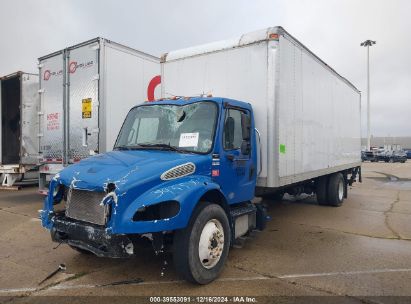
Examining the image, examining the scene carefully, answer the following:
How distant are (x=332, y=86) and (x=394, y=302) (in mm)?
6653

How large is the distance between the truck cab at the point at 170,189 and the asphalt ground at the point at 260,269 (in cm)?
44

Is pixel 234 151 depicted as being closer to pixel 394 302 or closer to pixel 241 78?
pixel 241 78

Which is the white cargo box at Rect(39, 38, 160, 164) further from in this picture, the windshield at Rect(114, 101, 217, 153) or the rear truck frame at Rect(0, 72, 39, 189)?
the windshield at Rect(114, 101, 217, 153)

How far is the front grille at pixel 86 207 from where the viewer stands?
423cm

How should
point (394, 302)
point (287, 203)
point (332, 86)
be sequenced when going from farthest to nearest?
point (287, 203) → point (332, 86) → point (394, 302)

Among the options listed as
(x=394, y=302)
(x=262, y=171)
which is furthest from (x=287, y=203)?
(x=394, y=302)

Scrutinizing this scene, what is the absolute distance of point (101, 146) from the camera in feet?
28.5

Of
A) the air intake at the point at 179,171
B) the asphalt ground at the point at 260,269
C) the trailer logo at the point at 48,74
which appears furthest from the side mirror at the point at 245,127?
the trailer logo at the point at 48,74

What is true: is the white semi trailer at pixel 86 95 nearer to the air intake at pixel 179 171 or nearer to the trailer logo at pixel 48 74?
the trailer logo at pixel 48 74

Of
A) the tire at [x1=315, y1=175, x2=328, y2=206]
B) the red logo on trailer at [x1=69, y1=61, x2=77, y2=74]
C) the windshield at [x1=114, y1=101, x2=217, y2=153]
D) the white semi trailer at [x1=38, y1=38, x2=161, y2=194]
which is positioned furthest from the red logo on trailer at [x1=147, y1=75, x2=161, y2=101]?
the tire at [x1=315, y1=175, x2=328, y2=206]

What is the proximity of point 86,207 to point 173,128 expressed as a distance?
5.66 feet

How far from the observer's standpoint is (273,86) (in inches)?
244

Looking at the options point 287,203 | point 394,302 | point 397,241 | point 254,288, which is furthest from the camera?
point 287,203

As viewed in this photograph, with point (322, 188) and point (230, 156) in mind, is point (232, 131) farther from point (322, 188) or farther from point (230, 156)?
point (322, 188)
